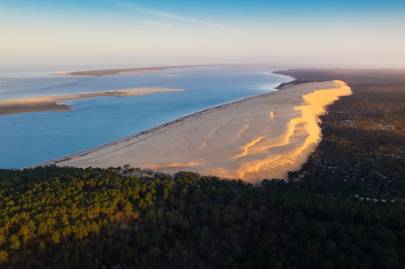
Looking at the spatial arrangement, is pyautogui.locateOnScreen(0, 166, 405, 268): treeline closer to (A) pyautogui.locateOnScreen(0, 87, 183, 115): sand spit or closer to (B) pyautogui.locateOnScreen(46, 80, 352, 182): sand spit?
(B) pyautogui.locateOnScreen(46, 80, 352, 182): sand spit

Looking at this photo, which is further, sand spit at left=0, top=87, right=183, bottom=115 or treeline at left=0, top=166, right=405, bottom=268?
sand spit at left=0, top=87, right=183, bottom=115

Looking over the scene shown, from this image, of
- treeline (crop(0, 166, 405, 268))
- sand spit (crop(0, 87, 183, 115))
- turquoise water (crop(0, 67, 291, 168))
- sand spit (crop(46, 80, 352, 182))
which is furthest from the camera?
sand spit (crop(0, 87, 183, 115))

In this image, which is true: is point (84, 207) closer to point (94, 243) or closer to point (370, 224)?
point (94, 243)

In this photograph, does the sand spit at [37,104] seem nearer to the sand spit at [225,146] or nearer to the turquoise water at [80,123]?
the turquoise water at [80,123]

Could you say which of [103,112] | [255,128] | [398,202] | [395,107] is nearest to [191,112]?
[103,112]

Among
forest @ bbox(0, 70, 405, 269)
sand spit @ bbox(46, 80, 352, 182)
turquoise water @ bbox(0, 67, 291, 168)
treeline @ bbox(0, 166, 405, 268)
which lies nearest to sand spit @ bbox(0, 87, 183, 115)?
turquoise water @ bbox(0, 67, 291, 168)

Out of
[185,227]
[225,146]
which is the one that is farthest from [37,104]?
[185,227]

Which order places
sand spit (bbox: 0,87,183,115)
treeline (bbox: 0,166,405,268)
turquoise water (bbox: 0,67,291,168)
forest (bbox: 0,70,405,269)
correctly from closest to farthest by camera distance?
1. treeline (bbox: 0,166,405,268)
2. forest (bbox: 0,70,405,269)
3. turquoise water (bbox: 0,67,291,168)
4. sand spit (bbox: 0,87,183,115)
